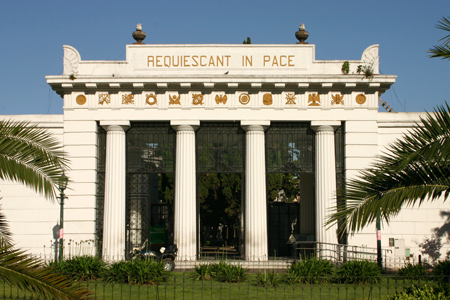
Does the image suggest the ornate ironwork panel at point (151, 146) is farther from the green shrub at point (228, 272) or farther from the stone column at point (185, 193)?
the green shrub at point (228, 272)

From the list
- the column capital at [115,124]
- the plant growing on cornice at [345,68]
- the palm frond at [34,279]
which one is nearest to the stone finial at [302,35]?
the plant growing on cornice at [345,68]

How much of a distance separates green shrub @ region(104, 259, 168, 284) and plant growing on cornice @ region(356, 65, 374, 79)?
14.0 meters

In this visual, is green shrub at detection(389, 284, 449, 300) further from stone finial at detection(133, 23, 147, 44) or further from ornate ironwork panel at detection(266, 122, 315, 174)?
stone finial at detection(133, 23, 147, 44)

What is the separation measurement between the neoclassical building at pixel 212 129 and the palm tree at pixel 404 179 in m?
17.0

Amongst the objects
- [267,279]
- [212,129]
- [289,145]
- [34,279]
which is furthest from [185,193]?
[34,279]

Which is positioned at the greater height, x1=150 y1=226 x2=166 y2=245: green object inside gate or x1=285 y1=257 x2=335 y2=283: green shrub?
x1=150 y1=226 x2=166 y2=245: green object inside gate

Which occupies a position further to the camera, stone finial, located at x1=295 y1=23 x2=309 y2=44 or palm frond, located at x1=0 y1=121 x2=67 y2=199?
stone finial, located at x1=295 y1=23 x2=309 y2=44

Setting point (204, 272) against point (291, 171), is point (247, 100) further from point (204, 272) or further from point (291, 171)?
point (204, 272)

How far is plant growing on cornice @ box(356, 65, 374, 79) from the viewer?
26.2 m

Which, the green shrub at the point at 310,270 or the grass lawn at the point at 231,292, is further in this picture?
the green shrub at the point at 310,270

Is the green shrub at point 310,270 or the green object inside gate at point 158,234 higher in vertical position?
the green object inside gate at point 158,234

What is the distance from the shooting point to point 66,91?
26922 millimetres

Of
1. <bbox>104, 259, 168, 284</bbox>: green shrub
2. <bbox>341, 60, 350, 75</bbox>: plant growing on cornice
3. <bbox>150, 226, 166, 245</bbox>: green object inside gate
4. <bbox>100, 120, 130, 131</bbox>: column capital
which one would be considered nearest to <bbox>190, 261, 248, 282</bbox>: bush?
<bbox>104, 259, 168, 284</bbox>: green shrub

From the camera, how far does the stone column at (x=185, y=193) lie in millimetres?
26234
